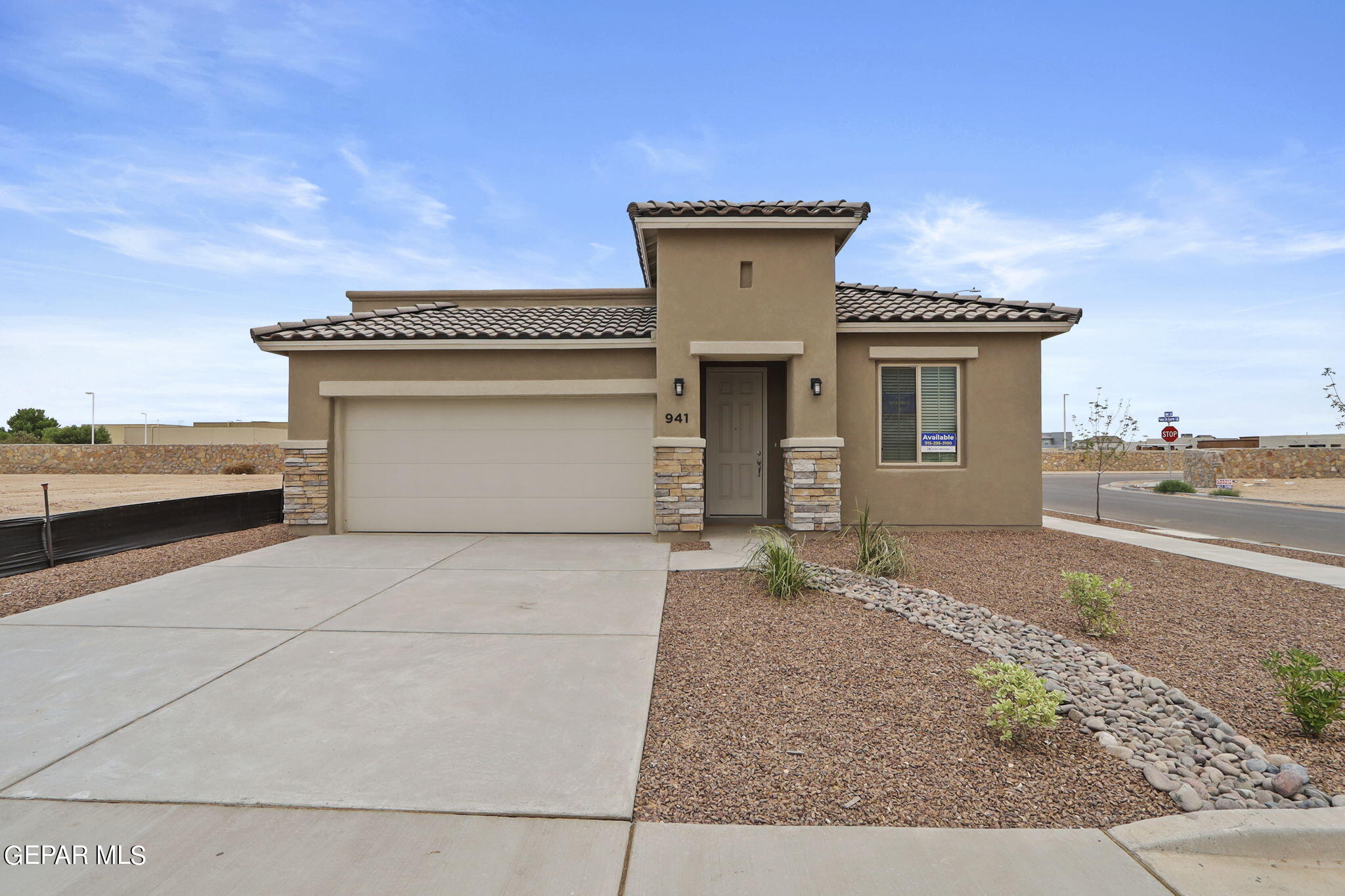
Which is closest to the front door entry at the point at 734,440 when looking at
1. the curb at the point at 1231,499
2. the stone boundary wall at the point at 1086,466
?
the curb at the point at 1231,499

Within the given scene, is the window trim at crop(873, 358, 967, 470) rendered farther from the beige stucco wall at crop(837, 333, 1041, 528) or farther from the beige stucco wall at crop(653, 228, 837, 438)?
the beige stucco wall at crop(653, 228, 837, 438)

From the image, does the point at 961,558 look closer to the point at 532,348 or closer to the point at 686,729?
the point at 686,729

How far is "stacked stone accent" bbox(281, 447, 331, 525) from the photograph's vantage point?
9.91 metres

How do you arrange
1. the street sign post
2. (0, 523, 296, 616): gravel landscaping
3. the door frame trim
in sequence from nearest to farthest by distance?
1. (0, 523, 296, 616): gravel landscaping
2. the door frame trim
3. the street sign post

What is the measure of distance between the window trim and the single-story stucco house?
0.03 meters

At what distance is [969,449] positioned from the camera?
9.84 m

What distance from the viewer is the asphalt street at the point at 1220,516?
11562 millimetres

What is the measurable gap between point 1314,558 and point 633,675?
10.2m

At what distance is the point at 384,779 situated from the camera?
2986 mm

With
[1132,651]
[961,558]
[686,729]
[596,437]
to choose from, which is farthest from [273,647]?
[961,558]

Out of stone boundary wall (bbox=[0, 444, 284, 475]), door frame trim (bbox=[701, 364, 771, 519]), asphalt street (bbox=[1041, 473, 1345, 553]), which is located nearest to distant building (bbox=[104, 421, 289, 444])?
stone boundary wall (bbox=[0, 444, 284, 475])

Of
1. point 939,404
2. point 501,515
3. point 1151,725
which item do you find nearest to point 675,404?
point 501,515

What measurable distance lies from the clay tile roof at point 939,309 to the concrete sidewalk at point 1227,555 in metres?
3.59

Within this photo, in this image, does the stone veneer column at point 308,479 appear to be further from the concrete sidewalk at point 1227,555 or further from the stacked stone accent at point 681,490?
the concrete sidewalk at point 1227,555
